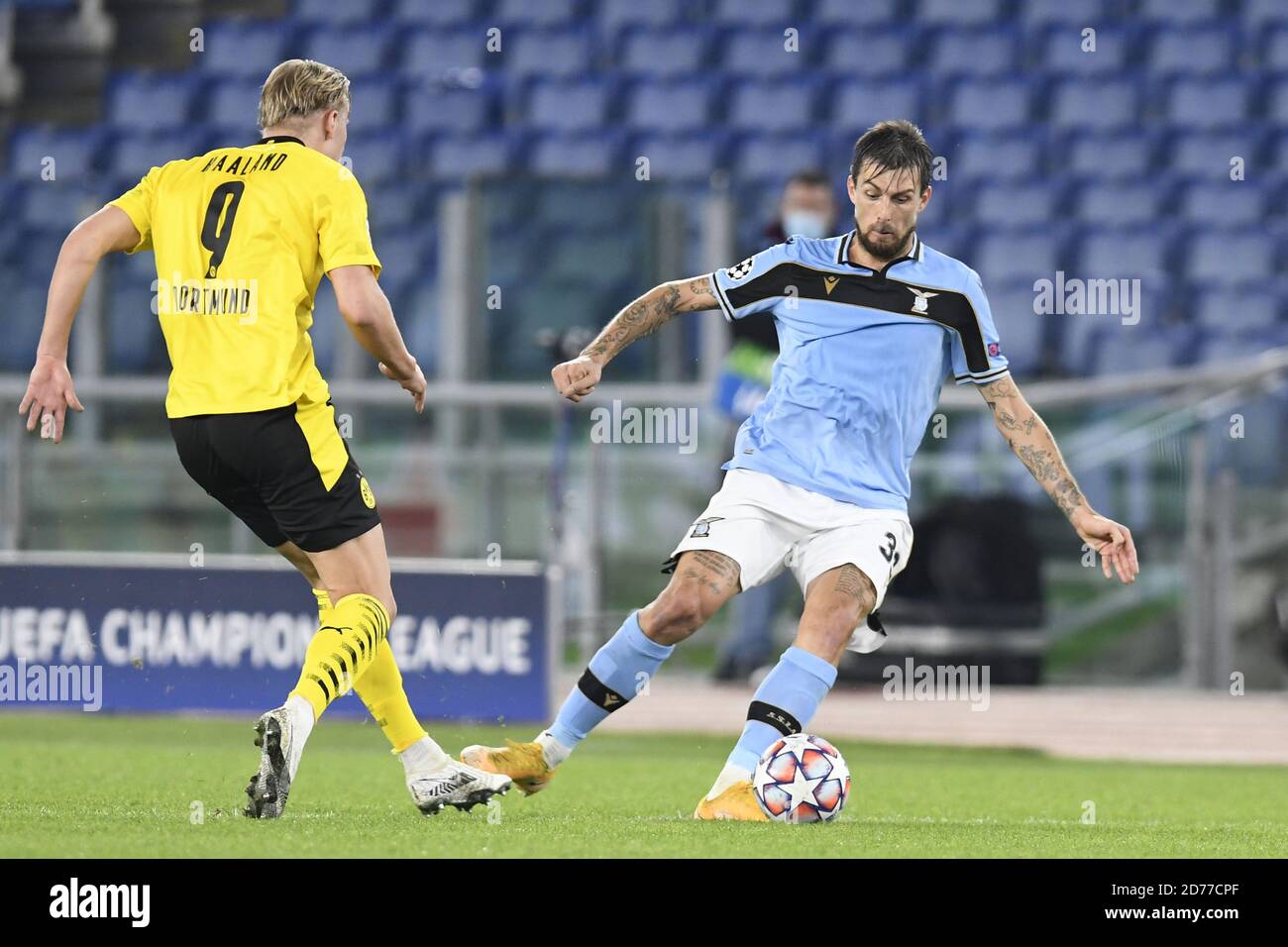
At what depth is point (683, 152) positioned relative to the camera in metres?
14.0

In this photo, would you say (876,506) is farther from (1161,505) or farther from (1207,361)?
(1207,361)

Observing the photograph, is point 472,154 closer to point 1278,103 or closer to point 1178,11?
point 1178,11

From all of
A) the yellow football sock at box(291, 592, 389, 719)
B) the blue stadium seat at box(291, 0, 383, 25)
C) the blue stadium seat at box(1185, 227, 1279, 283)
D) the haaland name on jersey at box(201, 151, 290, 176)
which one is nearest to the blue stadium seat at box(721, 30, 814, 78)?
the blue stadium seat at box(291, 0, 383, 25)

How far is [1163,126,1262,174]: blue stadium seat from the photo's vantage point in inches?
547

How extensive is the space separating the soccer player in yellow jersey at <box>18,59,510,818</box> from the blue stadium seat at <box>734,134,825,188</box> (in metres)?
8.92

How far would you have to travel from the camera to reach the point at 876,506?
17.9 ft

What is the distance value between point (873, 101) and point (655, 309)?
896 centimetres

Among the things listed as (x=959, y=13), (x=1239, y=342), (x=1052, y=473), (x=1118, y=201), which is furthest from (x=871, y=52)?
(x=1052, y=473)

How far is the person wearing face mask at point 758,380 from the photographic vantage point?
9344mm

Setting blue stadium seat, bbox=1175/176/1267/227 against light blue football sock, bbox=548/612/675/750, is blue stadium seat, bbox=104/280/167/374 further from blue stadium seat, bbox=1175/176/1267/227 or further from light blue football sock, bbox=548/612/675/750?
blue stadium seat, bbox=1175/176/1267/227

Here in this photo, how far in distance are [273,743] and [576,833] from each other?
0.72 meters

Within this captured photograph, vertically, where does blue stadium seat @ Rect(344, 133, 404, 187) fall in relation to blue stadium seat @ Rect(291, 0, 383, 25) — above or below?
below

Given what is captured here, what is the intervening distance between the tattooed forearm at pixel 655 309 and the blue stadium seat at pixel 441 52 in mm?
9299

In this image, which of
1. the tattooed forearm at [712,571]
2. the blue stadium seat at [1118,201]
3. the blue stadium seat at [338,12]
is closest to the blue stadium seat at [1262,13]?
the blue stadium seat at [1118,201]
